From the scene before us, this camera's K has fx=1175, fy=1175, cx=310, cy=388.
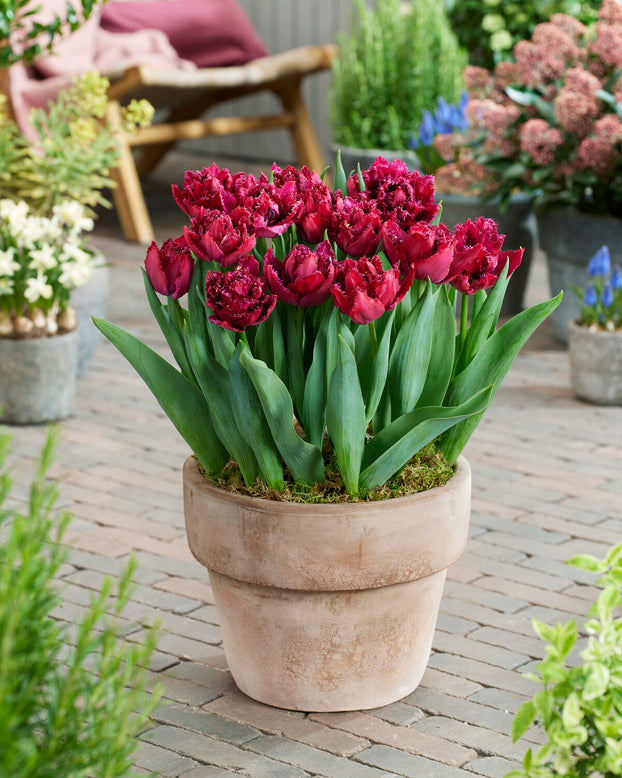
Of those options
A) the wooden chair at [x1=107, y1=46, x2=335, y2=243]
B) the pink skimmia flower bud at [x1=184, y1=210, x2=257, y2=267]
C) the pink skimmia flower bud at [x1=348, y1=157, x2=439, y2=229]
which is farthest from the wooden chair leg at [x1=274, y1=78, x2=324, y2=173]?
the pink skimmia flower bud at [x1=184, y1=210, x2=257, y2=267]

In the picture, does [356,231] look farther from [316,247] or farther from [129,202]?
[129,202]

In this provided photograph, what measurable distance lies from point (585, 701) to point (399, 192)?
3.10ft

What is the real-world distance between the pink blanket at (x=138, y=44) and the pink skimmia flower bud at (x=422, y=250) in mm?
4386

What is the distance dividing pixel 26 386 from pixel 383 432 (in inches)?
79.9

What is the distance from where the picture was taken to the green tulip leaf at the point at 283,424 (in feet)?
6.08

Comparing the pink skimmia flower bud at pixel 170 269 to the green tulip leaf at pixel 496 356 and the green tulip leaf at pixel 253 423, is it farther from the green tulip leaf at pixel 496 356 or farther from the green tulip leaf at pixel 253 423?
the green tulip leaf at pixel 496 356

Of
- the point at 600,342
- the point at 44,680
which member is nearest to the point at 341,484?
the point at 44,680

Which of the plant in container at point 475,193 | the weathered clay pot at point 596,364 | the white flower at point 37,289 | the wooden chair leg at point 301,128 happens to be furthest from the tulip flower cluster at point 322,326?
the wooden chair leg at point 301,128

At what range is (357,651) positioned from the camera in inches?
81.5

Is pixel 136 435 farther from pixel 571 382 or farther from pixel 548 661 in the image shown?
pixel 548 661

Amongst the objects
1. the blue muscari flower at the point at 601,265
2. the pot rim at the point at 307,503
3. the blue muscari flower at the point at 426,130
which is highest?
the pot rim at the point at 307,503

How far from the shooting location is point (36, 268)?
367 cm

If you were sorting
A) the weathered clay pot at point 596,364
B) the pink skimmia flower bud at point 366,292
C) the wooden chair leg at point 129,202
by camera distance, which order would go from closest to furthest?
the pink skimmia flower bud at point 366,292, the weathered clay pot at point 596,364, the wooden chair leg at point 129,202

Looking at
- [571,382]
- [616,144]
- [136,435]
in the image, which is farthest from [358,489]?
[616,144]
